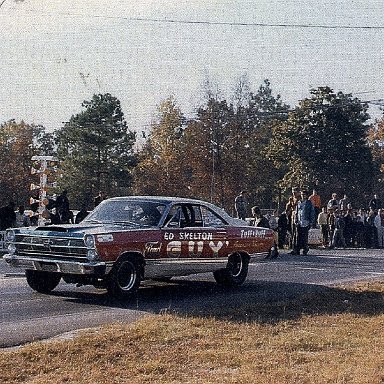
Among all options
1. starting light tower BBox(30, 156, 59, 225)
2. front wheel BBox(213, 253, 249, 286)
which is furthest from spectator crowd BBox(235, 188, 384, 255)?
front wheel BBox(213, 253, 249, 286)

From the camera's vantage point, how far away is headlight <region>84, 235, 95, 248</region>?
12.2m

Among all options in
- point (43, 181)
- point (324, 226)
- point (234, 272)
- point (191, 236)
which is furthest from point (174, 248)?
point (324, 226)

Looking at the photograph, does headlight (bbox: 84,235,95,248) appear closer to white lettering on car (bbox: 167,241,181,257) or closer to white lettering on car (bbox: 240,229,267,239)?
white lettering on car (bbox: 167,241,181,257)

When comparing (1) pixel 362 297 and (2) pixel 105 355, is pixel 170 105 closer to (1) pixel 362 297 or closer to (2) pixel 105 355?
(1) pixel 362 297

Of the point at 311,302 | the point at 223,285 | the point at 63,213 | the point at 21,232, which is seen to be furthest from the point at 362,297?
the point at 63,213

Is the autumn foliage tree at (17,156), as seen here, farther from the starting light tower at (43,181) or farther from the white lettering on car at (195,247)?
the white lettering on car at (195,247)

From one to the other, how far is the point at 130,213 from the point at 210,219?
163 cm

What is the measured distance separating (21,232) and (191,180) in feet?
176

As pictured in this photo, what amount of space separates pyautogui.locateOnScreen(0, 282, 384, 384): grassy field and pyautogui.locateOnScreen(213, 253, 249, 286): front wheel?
3.32 m

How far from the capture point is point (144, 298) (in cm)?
1323

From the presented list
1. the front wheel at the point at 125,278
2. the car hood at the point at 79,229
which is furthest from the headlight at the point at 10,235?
the front wheel at the point at 125,278

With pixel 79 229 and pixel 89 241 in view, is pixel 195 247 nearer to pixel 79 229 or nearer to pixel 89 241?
pixel 79 229

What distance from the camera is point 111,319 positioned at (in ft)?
36.2

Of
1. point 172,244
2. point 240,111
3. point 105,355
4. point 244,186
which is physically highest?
point 240,111
